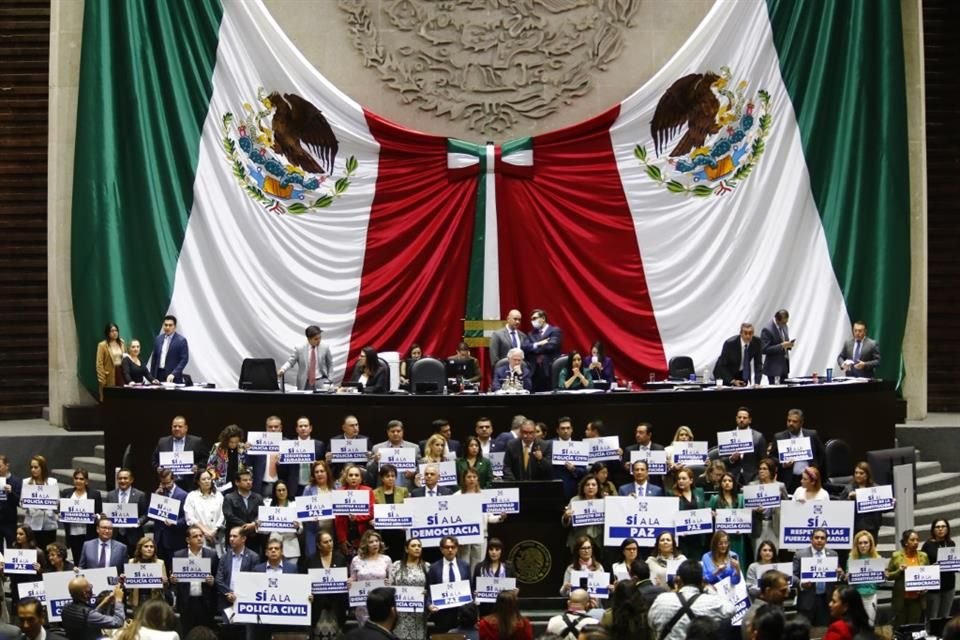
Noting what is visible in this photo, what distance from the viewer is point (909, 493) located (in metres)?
19.5

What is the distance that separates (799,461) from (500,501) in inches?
140

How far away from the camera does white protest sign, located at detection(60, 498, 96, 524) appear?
19.3 metres

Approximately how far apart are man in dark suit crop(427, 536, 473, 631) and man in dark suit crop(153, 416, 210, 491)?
3683mm

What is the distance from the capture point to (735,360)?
23172mm

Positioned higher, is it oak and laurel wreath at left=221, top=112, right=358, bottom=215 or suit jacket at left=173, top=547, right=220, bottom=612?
oak and laurel wreath at left=221, top=112, right=358, bottom=215

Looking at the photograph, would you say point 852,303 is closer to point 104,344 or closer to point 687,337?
point 687,337

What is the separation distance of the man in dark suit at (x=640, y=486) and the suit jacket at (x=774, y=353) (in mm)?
4341

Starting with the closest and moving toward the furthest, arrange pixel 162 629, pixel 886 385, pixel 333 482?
1. pixel 162 629
2. pixel 333 482
3. pixel 886 385

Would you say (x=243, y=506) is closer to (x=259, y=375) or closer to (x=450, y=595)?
(x=450, y=595)

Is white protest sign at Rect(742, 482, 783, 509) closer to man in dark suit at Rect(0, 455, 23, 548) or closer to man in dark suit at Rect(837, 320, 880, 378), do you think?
man in dark suit at Rect(837, 320, 880, 378)

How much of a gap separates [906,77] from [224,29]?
9.03 m

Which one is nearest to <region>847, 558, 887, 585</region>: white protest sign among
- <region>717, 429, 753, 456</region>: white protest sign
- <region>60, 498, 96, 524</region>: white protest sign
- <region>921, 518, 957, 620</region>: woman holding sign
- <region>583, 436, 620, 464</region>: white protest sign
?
<region>921, 518, 957, 620</region>: woman holding sign

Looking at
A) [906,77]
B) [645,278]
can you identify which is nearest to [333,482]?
[645,278]

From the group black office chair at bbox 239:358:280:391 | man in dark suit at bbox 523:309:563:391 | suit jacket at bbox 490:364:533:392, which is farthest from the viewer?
man in dark suit at bbox 523:309:563:391
